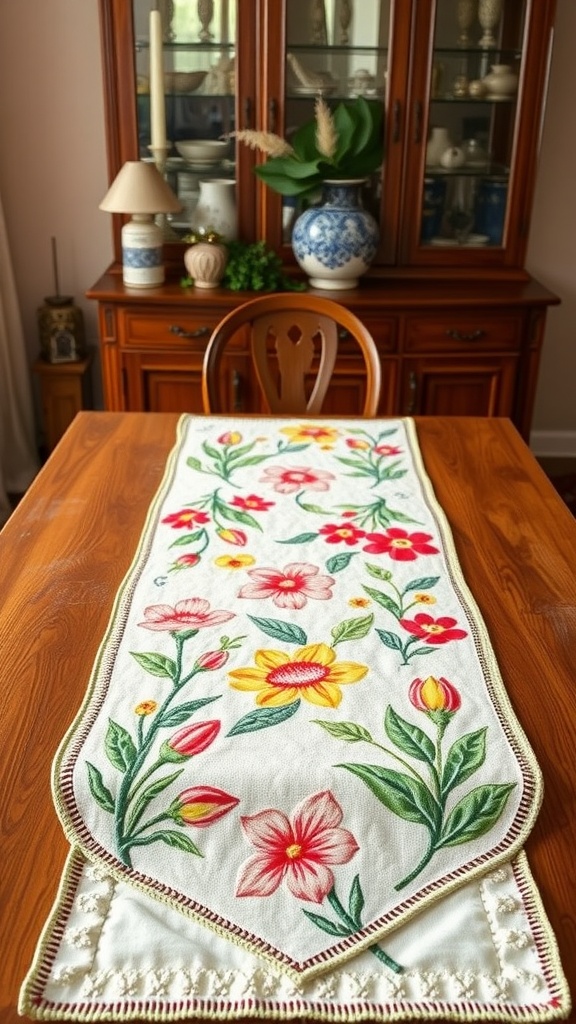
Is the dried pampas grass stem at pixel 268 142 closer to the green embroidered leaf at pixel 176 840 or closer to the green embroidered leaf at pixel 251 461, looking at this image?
the green embroidered leaf at pixel 251 461

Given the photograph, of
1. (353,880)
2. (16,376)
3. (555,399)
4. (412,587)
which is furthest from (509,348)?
(353,880)

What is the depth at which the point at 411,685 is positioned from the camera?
1015 mm

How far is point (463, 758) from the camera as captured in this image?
91cm

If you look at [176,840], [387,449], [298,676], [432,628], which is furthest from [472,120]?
[176,840]

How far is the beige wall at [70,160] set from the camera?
2984 millimetres

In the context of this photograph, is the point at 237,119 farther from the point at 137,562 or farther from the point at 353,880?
the point at 353,880

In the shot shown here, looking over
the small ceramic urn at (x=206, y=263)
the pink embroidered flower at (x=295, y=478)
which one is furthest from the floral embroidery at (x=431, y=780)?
the small ceramic urn at (x=206, y=263)

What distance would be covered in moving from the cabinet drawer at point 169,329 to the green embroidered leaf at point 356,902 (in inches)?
86.3

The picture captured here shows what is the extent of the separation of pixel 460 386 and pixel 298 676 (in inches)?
81.0

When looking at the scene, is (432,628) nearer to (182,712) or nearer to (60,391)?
(182,712)

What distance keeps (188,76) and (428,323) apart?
1.01m

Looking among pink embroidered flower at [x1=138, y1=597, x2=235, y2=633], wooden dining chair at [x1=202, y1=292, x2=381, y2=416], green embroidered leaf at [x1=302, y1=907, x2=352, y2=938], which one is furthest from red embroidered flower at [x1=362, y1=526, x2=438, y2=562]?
wooden dining chair at [x1=202, y1=292, x2=381, y2=416]

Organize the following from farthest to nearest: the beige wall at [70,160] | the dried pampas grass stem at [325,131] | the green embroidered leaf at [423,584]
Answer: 1. the beige wall at [70,160]
2. the dried pampas grass stem at [325,131]
3. the green embroidered leaf at [423,584]

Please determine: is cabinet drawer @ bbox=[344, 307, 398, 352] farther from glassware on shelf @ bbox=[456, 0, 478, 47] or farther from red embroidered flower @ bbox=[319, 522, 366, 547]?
red embroidered flower @ bbox=[319, 522, 366, 547]
